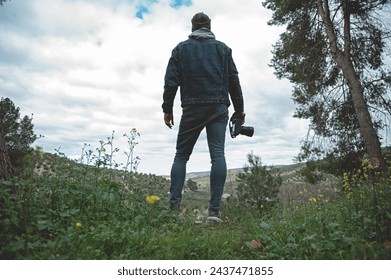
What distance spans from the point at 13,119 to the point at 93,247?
1957 cm

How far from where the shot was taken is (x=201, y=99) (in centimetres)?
391

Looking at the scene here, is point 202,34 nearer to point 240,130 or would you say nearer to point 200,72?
point 200,72

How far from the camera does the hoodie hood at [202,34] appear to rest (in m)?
4.14

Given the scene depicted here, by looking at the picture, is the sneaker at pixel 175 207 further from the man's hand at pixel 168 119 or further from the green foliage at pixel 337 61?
the green foliage at pixel 337 61

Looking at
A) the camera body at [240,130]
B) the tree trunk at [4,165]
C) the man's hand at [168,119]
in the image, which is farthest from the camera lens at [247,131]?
the tree trunk at [4,165]

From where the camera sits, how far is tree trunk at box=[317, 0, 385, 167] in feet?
27.6

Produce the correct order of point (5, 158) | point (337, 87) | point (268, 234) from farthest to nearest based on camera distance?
1. point (337, 87)
2. point (5, 158)
3. point (268, 234)

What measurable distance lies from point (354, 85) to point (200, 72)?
6.56 meters

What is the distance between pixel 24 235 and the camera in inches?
85.0

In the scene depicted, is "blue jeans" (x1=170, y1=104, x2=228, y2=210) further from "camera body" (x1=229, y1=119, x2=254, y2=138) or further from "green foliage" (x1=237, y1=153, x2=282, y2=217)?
"green foliage" (x1=237, y1=153, x2=282, y2=217)

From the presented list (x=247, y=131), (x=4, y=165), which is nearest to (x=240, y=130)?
(x=247, y=131)
